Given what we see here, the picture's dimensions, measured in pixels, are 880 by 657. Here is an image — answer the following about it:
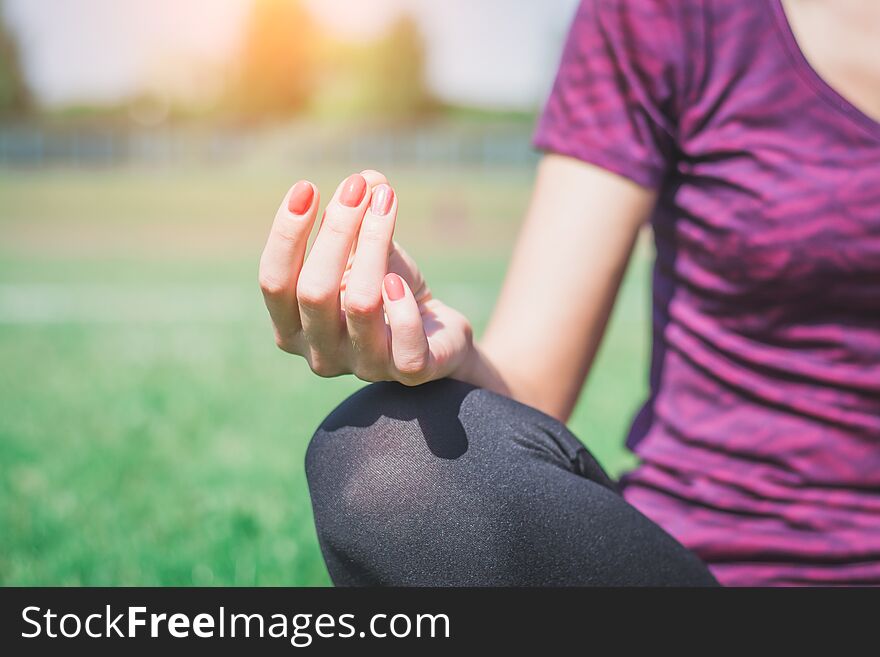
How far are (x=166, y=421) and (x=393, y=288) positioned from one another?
2965 millimetres

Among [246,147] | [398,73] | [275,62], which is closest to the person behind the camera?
[246,147]

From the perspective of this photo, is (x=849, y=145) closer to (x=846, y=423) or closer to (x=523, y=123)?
(x=846, y=423)

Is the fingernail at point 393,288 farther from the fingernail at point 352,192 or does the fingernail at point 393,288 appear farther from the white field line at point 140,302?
the white field line at point 140,302

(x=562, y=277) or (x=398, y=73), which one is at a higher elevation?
(x=562, y=277)

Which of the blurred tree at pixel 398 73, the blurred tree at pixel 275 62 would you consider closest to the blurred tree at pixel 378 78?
the blurred tree at pixel 398 73

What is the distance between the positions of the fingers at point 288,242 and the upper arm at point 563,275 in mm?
354

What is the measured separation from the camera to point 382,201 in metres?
0.93

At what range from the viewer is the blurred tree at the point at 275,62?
49656 mm

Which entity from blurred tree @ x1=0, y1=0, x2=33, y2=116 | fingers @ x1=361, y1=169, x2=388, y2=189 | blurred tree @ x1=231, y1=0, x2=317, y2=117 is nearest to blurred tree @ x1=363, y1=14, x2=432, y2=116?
blurred tree @ x1=231, y1=0, x2=317, y2=117

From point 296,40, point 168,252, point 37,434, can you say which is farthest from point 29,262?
point 296,40

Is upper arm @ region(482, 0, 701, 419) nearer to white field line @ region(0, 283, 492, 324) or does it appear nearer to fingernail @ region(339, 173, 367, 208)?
fingernail @ region(339, 173, 367, 208)

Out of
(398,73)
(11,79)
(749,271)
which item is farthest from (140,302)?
(398,73)

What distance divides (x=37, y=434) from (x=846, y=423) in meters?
2.99

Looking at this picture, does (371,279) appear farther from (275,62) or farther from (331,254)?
(275,62)
